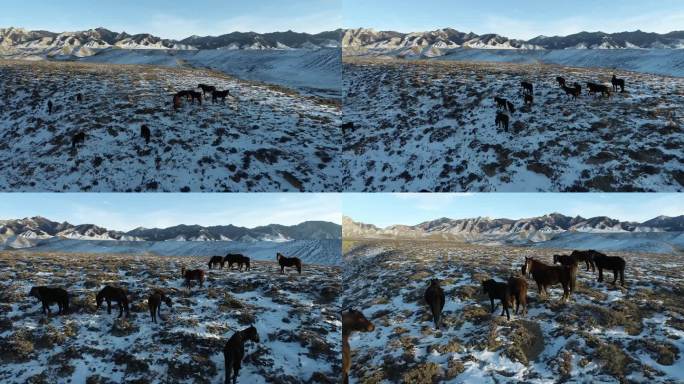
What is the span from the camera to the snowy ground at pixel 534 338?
947cm

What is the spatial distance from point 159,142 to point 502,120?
16045 millimetres

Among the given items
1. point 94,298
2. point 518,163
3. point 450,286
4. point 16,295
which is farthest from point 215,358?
point 518,163

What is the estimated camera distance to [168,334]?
11508 millimetres

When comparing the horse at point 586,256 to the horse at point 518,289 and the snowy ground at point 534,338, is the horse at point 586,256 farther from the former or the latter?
Result: the horse at point 518,289

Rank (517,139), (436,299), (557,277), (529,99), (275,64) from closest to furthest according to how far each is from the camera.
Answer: (436,299) → (557,277) → (517,139) → (529,99) → (275,64)

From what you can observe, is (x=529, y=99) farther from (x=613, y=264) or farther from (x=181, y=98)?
(x=181, y=98)

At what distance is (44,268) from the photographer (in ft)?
58.4

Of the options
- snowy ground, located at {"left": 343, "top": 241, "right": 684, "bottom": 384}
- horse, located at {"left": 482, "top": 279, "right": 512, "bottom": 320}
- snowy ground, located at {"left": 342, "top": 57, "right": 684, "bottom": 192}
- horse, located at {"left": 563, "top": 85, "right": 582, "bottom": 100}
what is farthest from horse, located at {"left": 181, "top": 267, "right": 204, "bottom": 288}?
horse, located at {"left": 563, "top": 85, "right": 582, "bottom": 100}

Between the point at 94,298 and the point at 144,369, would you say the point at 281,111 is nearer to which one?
the point at 94,298

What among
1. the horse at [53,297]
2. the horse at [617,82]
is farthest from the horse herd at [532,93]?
the horse at [53,297]

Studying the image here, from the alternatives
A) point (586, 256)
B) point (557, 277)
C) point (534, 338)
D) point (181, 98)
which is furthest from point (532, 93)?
point (181, 98)

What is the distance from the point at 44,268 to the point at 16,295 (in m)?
5.56

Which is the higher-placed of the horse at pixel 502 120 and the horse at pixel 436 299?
the horse at pixel 502 120

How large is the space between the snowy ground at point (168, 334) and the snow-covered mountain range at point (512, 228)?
179 feet
